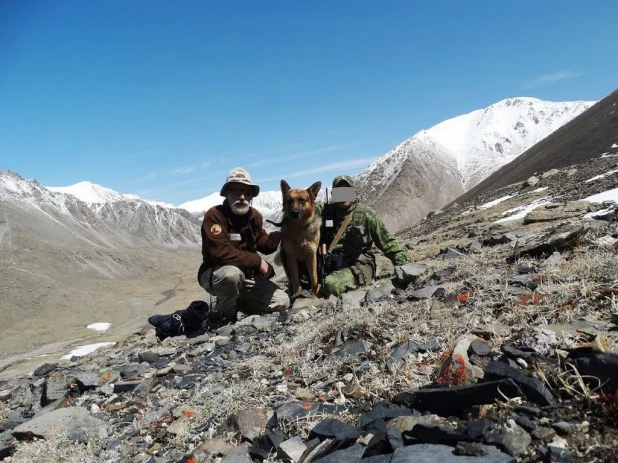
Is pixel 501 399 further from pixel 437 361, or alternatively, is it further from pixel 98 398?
pixel 98 398

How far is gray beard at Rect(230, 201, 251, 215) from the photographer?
24.7 ft

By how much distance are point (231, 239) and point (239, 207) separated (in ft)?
2.11

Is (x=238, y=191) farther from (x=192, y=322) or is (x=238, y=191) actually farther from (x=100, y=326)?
(x=100, y=326)

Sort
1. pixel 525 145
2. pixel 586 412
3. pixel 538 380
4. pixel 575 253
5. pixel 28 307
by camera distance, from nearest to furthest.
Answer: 1. pixel 586 412
2. pixel 538 380
3. pixel 575 253
4. pixel 28 307
5. pixel 525 145

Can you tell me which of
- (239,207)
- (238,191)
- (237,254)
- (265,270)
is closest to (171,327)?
(237,254)

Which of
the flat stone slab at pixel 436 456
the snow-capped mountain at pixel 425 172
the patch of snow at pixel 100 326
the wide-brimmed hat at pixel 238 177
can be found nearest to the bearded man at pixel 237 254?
the wide-brimmed hat at pixel 238 177

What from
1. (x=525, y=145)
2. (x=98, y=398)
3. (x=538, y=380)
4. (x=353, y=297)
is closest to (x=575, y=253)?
(x=353, y=297)

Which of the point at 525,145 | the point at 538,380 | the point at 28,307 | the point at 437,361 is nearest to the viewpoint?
the point at 538,380

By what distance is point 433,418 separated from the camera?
89.9 inches

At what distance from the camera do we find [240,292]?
8016 millimetres

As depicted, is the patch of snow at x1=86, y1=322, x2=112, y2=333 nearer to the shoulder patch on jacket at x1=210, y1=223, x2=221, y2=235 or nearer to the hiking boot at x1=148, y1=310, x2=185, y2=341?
the hiking boot at x1=148, y1=310, x2=185, y2=341

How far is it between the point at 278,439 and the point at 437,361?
52.2 inches

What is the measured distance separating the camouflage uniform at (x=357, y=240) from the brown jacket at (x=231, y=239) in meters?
1.42

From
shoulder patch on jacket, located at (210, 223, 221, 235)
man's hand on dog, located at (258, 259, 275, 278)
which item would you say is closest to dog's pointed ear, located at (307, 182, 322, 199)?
man's hand on dog, located at (258, 259, 275, 278)
